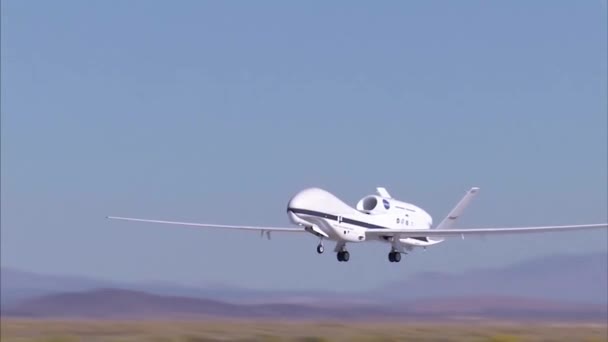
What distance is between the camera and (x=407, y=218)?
79.5m

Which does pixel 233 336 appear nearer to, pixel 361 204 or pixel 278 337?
pixel 278 337

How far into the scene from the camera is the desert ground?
231 feet

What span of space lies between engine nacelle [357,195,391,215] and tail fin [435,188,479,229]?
5.90m

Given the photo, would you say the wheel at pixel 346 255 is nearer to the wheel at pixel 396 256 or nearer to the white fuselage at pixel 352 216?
the white fuselage at pixel 352 216

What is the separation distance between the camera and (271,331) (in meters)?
76.1

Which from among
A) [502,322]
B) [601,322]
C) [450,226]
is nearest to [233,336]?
[450,226]

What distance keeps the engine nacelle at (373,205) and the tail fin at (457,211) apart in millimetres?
5899

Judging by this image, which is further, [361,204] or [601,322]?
[601,322]

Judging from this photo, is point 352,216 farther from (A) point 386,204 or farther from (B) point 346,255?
(A) point 386,204

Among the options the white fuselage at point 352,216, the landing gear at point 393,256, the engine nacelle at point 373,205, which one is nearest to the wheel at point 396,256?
A: the landing gear at point 393,256

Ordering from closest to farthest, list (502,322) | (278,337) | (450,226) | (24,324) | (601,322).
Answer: (278,337), (24,324), (450,226), (502,322), (601,322)

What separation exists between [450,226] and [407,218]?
558cm

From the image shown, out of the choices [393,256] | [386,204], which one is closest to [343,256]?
[386,204]

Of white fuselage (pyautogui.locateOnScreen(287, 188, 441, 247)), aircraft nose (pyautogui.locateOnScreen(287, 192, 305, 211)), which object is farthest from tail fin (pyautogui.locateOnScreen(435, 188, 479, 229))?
aircraft nose (pyautogui.locateOnScreen(287, 192, 305, 211))
